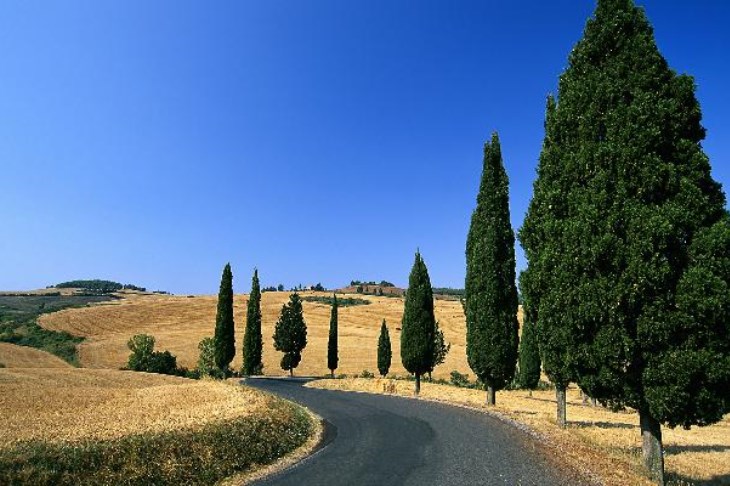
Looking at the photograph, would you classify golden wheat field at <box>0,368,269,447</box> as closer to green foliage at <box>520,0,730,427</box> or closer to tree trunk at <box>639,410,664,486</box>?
green foliage at <box>520,0,730,427</box>

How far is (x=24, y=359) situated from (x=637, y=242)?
156 feet

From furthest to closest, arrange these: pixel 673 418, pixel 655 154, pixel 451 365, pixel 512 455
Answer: pixel 451 365 < pixel 512 455 < pixel 655 154 < pixel 673 418

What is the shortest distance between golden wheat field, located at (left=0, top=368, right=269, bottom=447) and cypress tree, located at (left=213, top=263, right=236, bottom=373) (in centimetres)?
2717

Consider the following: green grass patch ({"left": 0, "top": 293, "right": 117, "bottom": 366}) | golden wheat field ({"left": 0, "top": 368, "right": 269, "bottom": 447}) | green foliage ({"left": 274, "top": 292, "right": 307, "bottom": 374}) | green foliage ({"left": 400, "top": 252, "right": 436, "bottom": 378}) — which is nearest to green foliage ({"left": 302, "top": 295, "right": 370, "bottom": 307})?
green grass patch ({"left": 0, "top": 293, "right": 117, "bottom": 366})

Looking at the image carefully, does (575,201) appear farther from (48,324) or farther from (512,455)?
(48,324)

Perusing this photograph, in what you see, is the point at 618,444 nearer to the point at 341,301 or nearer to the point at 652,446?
the point at 652,446

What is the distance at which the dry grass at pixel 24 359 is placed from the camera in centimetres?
4026

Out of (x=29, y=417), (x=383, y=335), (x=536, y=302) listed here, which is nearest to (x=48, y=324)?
(x=383, y=335)

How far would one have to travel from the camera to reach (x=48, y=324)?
9038 cm

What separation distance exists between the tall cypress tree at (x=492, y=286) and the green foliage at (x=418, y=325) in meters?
11.7

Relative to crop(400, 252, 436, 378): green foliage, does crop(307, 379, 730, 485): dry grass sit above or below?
below

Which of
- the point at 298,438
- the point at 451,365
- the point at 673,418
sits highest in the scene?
the point at 673,418

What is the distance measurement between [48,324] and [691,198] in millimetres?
102881

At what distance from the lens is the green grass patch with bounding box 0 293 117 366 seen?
70.8 meters
